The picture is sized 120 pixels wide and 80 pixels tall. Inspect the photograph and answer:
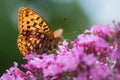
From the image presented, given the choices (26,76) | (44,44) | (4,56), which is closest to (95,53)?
(26,76)

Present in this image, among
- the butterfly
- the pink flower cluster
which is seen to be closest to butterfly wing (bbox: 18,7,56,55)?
the butterfly

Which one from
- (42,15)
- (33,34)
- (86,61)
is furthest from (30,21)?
(42,15)

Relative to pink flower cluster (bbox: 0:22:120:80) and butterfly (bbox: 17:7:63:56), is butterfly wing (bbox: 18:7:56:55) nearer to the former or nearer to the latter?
butterfly (bbox: 17:7:63:56)

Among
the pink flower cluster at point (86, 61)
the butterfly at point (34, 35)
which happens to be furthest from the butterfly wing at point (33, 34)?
the pink flower cluster at point (86, 61)

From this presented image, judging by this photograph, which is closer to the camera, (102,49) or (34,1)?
(102,49)

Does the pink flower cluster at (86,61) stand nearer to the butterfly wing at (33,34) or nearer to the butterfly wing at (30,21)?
the butterfly wing at (33,34)

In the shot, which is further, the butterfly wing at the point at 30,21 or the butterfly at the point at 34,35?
the butterfly wing at the point at 30,21

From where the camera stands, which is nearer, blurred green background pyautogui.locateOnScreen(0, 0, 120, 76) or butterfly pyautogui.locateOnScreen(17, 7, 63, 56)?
butterfly pyautogui.locateOnScreen(17, 7, 63, 56)

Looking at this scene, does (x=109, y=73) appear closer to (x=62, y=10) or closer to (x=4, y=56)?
(x=4, y=56)
